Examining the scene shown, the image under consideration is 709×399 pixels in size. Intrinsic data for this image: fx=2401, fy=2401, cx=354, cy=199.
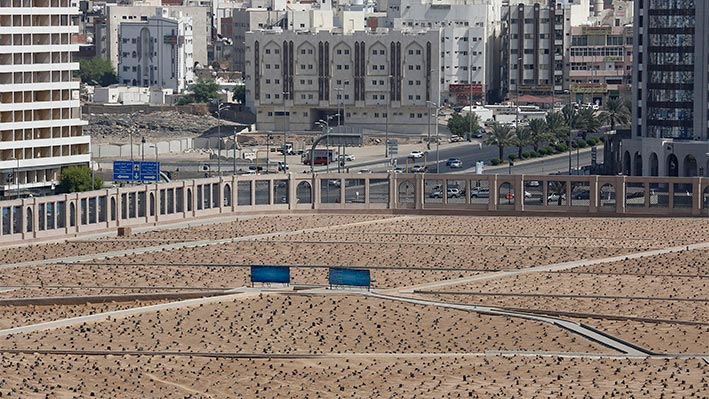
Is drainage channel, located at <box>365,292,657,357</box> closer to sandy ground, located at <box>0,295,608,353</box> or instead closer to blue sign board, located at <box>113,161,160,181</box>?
sandy ground, located at <box>0,295,608,353</box>

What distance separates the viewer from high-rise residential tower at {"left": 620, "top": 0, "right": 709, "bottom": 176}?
14975cm

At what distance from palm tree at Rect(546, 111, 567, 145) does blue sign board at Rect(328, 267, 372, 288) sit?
87692 millimetres

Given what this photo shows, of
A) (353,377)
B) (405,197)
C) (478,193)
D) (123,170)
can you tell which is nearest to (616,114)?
(478,193)

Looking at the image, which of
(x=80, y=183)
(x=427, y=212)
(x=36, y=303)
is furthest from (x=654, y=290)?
(x=80, y=183)

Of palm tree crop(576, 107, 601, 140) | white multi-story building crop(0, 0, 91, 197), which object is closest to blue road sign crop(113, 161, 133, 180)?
white multi-story building crop(0, 0, 91, 197)

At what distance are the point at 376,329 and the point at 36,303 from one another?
1404cm

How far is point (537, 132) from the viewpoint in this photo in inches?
7032

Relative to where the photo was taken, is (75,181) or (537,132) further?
(537,132)

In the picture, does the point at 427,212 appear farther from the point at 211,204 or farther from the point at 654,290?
the point at 654,290

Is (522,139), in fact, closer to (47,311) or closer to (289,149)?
(289,149)

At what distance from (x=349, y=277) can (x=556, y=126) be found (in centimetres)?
9064

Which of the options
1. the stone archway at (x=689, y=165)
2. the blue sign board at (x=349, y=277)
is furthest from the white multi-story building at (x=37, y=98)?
the blue sign board at (x=349, y=277)

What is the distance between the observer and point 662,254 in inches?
4323

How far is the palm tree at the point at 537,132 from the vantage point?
584ft
